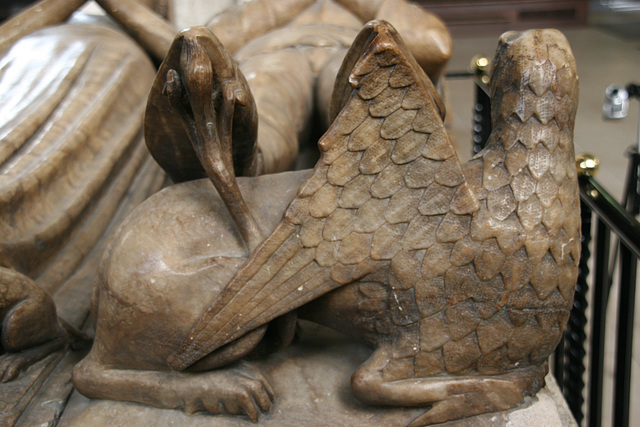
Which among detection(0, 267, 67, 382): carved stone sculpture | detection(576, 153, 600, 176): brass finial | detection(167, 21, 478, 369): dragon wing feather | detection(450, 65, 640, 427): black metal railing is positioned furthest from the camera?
Answer: detection(576, 153, 600, 176): brass finial

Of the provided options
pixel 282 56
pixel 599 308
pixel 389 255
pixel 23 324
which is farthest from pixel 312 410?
pixel 282 56

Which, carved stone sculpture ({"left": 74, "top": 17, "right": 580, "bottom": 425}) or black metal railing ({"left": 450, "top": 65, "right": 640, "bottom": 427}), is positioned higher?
carved stone sculpture ({"left": 74, "top": 17, "right": 580, "bottom": 425})

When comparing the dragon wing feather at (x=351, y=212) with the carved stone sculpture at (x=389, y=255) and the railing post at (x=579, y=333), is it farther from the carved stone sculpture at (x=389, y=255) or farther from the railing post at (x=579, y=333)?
the railing post at (x=579, y=333)

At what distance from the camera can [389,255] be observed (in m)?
1.27

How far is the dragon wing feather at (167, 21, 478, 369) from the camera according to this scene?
4.05ft

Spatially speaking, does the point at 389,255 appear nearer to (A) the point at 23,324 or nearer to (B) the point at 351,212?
(B) the point at 351,212

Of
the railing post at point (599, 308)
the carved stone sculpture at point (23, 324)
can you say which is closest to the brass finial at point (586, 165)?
the railing post at point (599, 308)

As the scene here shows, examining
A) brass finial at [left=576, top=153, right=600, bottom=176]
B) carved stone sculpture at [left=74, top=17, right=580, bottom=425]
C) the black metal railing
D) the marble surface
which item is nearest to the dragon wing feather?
carved stone sculpture at [left=74, top=17, right=580, bottom=425]

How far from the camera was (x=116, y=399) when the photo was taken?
1371 mm

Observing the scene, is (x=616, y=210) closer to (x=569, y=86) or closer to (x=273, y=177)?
(x=569, y=86)

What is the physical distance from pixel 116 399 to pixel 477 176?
825mm

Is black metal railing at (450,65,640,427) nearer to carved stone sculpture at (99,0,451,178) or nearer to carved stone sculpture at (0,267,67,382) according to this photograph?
carved stone sculpture at (99,0,451,178)

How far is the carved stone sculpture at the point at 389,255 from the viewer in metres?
1.24

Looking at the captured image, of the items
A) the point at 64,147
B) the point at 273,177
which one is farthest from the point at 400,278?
the point at 64,147
